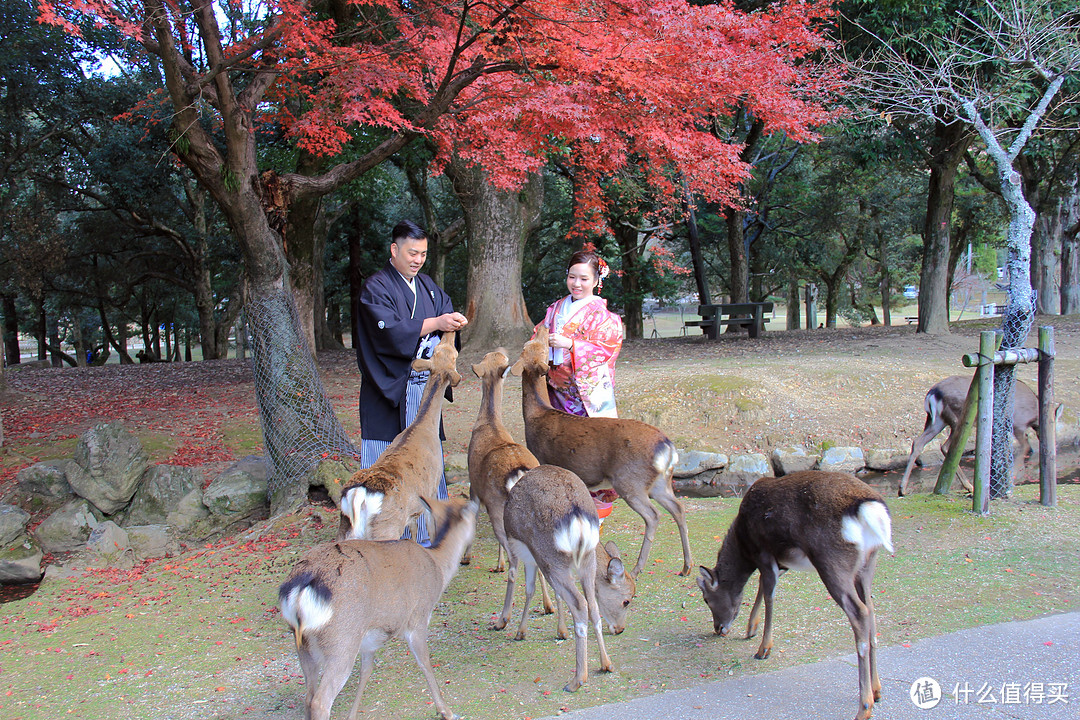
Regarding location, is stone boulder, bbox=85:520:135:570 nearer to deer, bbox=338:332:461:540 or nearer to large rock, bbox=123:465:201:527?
large rock, bbox=123:465:201:527

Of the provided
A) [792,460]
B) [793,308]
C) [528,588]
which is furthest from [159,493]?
[793,308]

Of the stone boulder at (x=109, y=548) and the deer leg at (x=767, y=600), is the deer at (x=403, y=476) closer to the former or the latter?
the deer leg at (x=767, y=600)

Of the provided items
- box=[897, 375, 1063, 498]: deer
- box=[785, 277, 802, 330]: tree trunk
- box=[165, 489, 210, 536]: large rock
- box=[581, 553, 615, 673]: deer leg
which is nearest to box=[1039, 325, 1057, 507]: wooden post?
box=[897, 375, 1063, 498]: deer

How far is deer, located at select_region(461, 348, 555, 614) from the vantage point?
161 inches

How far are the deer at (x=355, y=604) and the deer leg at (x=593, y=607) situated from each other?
63cm

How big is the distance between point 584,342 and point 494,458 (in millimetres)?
1064

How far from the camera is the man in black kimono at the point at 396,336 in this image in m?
4.48

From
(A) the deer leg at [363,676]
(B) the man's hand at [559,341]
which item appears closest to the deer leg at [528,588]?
(A) the deer leg at [363,676]

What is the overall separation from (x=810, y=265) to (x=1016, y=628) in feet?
73.5

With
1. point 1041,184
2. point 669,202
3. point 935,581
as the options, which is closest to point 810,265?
point 1041,184

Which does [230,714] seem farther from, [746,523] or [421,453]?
[746,523]

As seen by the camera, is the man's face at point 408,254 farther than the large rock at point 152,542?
No

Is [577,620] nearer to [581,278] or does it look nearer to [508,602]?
[508,602]

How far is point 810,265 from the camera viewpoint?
Answer: 24688 mm
